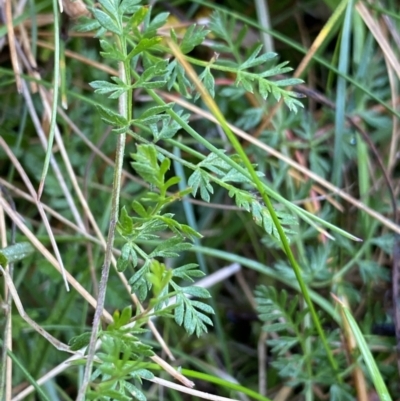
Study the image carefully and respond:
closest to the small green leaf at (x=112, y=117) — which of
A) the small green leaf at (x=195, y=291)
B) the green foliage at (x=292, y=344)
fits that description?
the small green leaf at (x=195, y=291)

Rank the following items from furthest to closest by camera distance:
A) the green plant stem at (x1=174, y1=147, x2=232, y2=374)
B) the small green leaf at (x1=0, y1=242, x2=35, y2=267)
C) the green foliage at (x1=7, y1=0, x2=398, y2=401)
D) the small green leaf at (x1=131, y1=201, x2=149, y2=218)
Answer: the green plant stem at (x1=174, y1=147, x2=232, y2=374) → the green foliage at (x1=7, y1=0, x2=398, y2=401) → the small green leaf at (x1=0, y1=242, x2=35, y2=267) → the small green leaf at (x1=131, y1=201, x2=149, y2=218)

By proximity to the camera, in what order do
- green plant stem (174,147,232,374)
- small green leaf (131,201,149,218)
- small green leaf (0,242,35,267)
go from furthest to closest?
green plant stem (174,147,232,374) < small green leaf (0,242,35,267) < small green leaf (131,201,149,218)

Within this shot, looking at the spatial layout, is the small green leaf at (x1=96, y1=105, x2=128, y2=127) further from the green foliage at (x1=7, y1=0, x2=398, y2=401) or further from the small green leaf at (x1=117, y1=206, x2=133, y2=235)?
the green foliage at (x1=7, y1=0, x2=398, y2=401)

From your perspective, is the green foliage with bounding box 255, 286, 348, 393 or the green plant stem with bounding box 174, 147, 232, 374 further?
the green plant stem with bounding box 174, 147, 232, 374

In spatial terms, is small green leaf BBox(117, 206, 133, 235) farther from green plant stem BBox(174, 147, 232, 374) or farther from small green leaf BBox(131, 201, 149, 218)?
green plant stem BBox(174, 147, 232, 374)

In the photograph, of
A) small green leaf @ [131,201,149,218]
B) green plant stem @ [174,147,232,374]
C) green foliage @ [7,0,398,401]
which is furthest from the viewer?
green plant stem @ [174,147,232,374]

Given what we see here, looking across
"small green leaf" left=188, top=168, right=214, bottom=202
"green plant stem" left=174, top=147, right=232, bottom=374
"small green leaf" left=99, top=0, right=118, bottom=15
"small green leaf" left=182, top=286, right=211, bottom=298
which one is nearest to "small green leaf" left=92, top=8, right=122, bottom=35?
"small green leaf" left=99, top=0, right=118, bottom=15

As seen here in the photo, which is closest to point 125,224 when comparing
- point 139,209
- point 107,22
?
point 139,209

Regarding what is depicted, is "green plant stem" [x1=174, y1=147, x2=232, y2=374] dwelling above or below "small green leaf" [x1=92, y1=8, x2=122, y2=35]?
below

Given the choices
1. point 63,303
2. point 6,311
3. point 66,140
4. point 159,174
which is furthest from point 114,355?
point 66,140

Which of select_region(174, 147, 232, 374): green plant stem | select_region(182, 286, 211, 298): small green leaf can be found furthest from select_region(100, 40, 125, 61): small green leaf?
select_region(174, 147, 232, 374): green plant stem

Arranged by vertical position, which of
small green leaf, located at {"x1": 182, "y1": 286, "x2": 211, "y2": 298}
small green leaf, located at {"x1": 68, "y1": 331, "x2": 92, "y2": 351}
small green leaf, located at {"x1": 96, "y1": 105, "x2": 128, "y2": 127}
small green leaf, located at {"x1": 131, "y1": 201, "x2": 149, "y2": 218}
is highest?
small green leaf, located at {"x1": 96, "y1": 105, "x2": 128, "y2": 127}

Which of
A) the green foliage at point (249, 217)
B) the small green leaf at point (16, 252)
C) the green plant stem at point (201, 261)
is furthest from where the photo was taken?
the green plant stem at point (201, 261)

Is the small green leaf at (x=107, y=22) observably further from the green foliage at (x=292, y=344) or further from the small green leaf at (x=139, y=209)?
the green foliage at (x=292, y=344)
